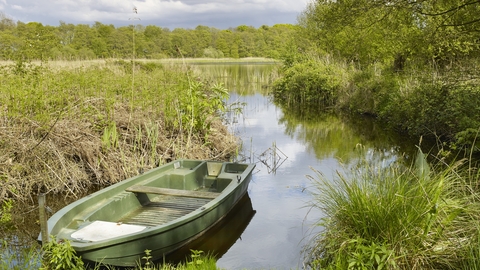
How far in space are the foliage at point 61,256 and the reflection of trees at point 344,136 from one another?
6052 mm

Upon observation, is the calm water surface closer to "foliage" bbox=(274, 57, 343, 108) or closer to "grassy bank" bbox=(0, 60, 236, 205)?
"grassy bank" bbox=(0, 60, 236, 205)

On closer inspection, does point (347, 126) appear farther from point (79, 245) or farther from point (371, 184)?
point (79, 245)

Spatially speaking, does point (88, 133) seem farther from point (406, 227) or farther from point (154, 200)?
point (406, 227)

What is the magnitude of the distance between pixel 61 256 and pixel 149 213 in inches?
83.1

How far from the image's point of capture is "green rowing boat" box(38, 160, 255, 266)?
4188mm

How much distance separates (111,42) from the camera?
89.5 ft

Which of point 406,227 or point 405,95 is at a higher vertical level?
point 405,95

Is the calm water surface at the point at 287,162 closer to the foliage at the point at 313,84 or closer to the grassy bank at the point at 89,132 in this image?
the grassy bank at the point at 89,132

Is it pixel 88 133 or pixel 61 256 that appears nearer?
pixel 61 256

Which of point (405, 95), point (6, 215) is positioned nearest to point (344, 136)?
point (405, 95)

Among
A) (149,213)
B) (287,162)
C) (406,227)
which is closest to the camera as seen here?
(406,227)

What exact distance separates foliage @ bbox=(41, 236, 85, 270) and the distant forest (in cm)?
439

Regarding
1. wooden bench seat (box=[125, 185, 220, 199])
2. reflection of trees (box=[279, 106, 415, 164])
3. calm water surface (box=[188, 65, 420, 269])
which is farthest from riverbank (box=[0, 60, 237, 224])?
reflection of trees (box=[279, 106, 415, 164])

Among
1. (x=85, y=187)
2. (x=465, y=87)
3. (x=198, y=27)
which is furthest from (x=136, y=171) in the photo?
(x=198, y=27)
